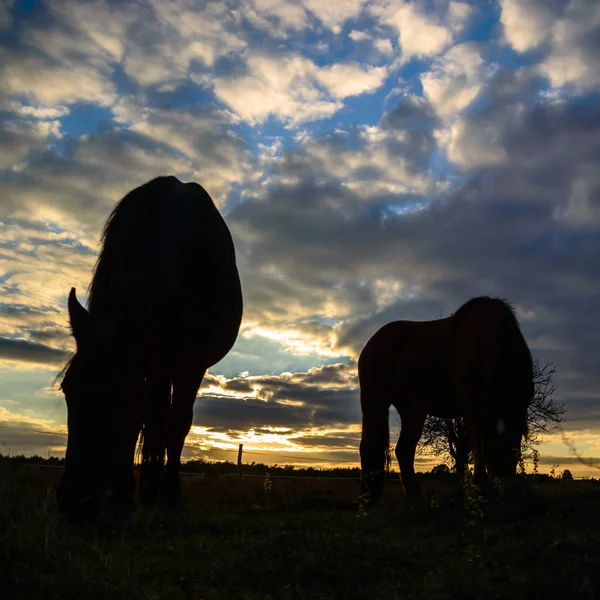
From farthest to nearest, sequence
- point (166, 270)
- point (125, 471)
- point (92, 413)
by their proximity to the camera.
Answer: point (166, 270)
point (125, 471)
point (92, 413)

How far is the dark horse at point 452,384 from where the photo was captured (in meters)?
8.46

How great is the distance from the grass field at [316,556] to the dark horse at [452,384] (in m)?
2.91

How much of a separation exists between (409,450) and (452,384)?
4.95 ft

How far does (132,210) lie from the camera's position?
729cm

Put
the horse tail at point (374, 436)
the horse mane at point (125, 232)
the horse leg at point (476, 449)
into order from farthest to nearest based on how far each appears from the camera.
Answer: the horse tail at point (374, 436)
the horse leg at point (476, 449)
the horse mane at point (125, 232)

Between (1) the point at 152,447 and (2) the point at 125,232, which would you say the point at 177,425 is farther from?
(2) the point at 125,232

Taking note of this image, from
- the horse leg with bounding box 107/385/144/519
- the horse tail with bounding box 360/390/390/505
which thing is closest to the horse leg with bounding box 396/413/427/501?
the horse tail with bounding box 360/390/390/505

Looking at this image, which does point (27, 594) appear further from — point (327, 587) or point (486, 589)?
point (486, 589)

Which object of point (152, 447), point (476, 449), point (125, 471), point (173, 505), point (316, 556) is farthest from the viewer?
→ point (476, 449)

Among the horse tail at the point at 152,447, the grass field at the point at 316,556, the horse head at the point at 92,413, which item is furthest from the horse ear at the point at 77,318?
the horse tail at the point at 152,447

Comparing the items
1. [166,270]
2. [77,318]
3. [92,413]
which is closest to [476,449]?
[166,270]

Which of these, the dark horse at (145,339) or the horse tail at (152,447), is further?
the horse tail at (152,447)

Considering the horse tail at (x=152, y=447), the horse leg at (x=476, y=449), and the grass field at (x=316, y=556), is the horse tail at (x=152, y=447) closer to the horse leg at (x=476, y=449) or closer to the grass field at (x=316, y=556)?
the grass field at (x=316, y=556)

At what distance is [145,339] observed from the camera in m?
5.67
